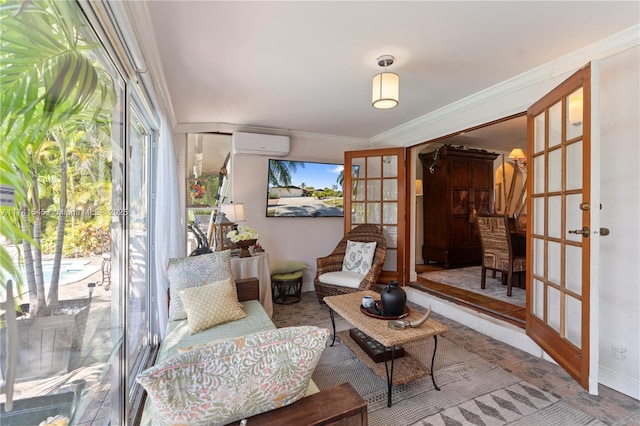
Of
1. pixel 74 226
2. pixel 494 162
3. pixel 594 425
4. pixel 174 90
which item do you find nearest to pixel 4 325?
pixel 74 226

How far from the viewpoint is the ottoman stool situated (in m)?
3.61

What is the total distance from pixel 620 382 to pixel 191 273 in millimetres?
3105

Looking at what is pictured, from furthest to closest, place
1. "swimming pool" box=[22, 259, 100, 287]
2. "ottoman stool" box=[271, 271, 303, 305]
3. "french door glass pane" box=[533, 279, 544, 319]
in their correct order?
1. "ottoman stool" box=[271, 271, 303, 305]
2. "french door glass pane" box=[533, 279, 544, 319]
3. "swimming pool" box=[22, 259, 100, 287]

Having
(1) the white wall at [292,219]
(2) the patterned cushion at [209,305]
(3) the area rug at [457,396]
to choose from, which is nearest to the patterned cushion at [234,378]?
(3) the area rug at [457,396]

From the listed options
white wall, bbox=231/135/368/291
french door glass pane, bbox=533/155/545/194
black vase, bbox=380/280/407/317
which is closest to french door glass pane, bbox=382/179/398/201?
white wall, bbox=231/135/368/291

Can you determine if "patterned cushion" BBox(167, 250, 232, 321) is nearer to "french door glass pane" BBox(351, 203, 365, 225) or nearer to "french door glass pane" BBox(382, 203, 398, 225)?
"french door glass pane" BBox(351, 203, 365, 225)

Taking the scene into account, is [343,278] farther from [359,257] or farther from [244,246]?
[244,246]

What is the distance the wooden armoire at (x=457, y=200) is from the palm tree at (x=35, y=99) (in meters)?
4.81

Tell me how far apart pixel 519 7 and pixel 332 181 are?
2.99 m

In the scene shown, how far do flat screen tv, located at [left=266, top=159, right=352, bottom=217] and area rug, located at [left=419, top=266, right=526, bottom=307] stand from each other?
5.99ft

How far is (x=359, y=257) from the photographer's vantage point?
3.58 meters

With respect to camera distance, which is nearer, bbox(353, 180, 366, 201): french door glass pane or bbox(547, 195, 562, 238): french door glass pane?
bbox(547, 195, 562, 238): french door glass pane

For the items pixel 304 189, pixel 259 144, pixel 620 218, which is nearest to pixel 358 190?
pixel 304 189

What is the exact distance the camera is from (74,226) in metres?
1.10
